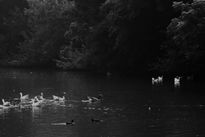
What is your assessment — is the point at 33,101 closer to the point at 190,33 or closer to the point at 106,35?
the point at 190,33

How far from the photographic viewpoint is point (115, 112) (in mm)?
36656

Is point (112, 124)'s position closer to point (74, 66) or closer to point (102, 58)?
point (102, 58)

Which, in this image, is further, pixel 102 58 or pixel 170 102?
pixel 102 58

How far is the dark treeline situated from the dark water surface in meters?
3.65

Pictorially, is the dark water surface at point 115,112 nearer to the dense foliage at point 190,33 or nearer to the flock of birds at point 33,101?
the flock of birds at point 33,101

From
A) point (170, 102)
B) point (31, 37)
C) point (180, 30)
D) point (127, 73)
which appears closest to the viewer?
point (170, 102)

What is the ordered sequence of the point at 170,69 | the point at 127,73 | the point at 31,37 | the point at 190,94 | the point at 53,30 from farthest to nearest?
the point at 31,37, the point at 53,30, the point at 127,73, the point at 170,69, the point at 190,94

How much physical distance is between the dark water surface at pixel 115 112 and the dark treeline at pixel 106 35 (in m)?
3.65

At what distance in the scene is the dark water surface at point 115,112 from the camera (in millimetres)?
30906

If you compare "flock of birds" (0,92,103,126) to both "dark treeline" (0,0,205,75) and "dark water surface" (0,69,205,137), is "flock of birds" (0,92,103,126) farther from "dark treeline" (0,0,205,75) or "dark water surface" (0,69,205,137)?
"dark treeline" (0,0,205,75)

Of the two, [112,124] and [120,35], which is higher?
[120,35]

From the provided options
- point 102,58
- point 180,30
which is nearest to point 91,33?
point 102,58

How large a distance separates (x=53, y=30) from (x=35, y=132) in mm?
52834

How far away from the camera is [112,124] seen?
3262 centimetres
